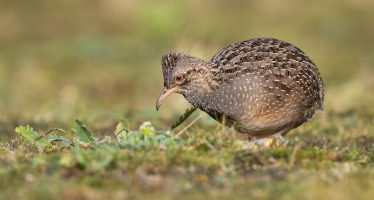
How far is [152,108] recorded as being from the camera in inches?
507

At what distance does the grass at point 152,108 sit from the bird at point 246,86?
439 millimetres

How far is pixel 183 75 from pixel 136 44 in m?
13.0

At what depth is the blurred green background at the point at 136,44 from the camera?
1504 centimetres

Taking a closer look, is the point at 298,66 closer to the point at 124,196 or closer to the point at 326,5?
the point at 124,196

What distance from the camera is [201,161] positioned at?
6.41 m

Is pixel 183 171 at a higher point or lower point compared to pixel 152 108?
lower

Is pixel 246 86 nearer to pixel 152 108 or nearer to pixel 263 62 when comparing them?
pixel 263 62

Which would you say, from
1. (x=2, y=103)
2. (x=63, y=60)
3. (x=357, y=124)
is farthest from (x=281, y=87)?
(x=63, y=60)

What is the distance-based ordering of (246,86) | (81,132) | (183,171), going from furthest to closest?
(246,86) < (81,132) < (183,171)

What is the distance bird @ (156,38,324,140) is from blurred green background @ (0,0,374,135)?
10.6 feet

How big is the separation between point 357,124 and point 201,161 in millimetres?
5485

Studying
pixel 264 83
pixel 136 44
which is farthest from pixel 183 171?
pixel 136 44

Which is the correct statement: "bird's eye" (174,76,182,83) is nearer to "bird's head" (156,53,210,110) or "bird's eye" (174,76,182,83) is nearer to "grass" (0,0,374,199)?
"bird's head" (156,53,210,110)

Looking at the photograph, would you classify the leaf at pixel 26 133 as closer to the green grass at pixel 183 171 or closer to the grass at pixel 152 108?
the grass at pixel 152 108
